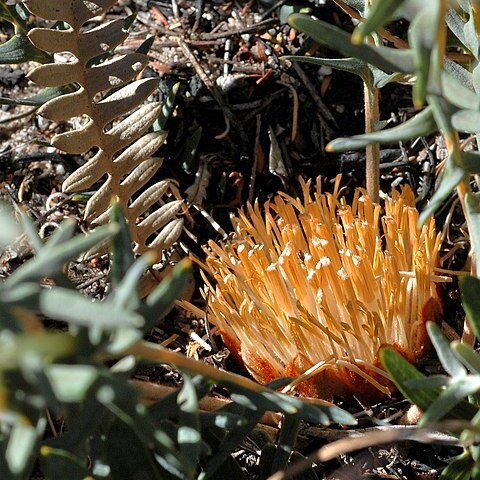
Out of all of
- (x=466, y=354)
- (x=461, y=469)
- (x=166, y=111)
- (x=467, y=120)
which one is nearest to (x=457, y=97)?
(x=467, y=120)

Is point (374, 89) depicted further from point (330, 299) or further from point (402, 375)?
point (402, 375)

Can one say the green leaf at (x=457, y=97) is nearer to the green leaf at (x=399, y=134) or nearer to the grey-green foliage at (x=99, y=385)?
the green leaf at (x=399, y=134)

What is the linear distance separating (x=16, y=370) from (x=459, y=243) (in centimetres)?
83

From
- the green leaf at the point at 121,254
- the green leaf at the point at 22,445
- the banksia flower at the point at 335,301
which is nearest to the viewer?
the green leaf at the point at 22,445

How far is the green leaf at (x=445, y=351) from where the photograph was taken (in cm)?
72

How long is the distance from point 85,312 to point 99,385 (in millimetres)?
83

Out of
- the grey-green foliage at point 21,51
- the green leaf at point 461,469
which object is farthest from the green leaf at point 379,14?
the grey-green foliage at point 21,51

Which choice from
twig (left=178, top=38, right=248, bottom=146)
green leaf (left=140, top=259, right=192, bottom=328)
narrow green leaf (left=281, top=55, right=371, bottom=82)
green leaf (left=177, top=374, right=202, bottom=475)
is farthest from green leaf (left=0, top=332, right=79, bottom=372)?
twig (left=178, top=38, right=248, bottom=146)

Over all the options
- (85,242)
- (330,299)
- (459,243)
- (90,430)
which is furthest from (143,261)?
(459,243)

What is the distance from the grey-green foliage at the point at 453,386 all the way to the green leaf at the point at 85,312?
0.31 metres

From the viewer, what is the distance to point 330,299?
1.05 meters

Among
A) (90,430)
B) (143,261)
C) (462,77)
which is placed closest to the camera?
(143,261)

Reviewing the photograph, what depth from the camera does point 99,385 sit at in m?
0.54

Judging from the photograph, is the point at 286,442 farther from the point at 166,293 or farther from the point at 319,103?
the point at 319,103
